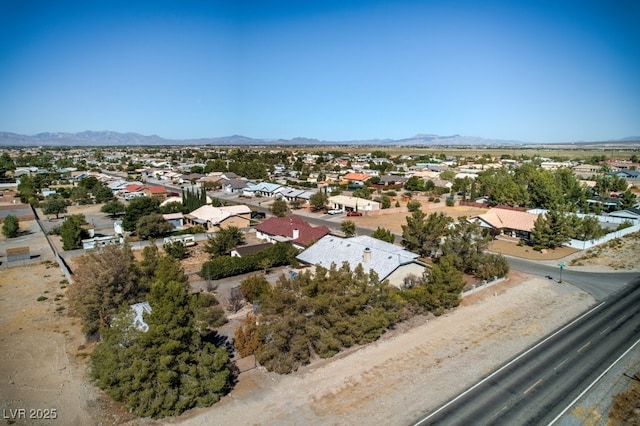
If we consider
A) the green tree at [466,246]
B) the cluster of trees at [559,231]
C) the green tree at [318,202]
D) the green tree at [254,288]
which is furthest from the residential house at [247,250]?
the cluster of trees at [559,231]

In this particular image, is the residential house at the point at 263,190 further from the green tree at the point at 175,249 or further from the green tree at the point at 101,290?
the green tree at the point at 101,290

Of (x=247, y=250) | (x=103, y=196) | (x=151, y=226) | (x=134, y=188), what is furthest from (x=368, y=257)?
(x=134, y=188)

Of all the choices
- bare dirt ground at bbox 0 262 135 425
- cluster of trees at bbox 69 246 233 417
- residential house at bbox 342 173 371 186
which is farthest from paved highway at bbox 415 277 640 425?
residential house at bbox 342 173 371 186

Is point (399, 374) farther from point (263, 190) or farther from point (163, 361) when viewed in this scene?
point (263, 190)

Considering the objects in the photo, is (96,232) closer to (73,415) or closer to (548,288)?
(73,415)

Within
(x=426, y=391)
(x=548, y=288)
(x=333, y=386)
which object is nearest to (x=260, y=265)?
(x=333, y=386)

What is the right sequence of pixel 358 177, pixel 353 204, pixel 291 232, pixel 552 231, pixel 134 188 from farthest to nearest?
pixel 358 177 → pixel 134 188 → pixel 353 204 → pixel 552 231 → pixel 291 232
